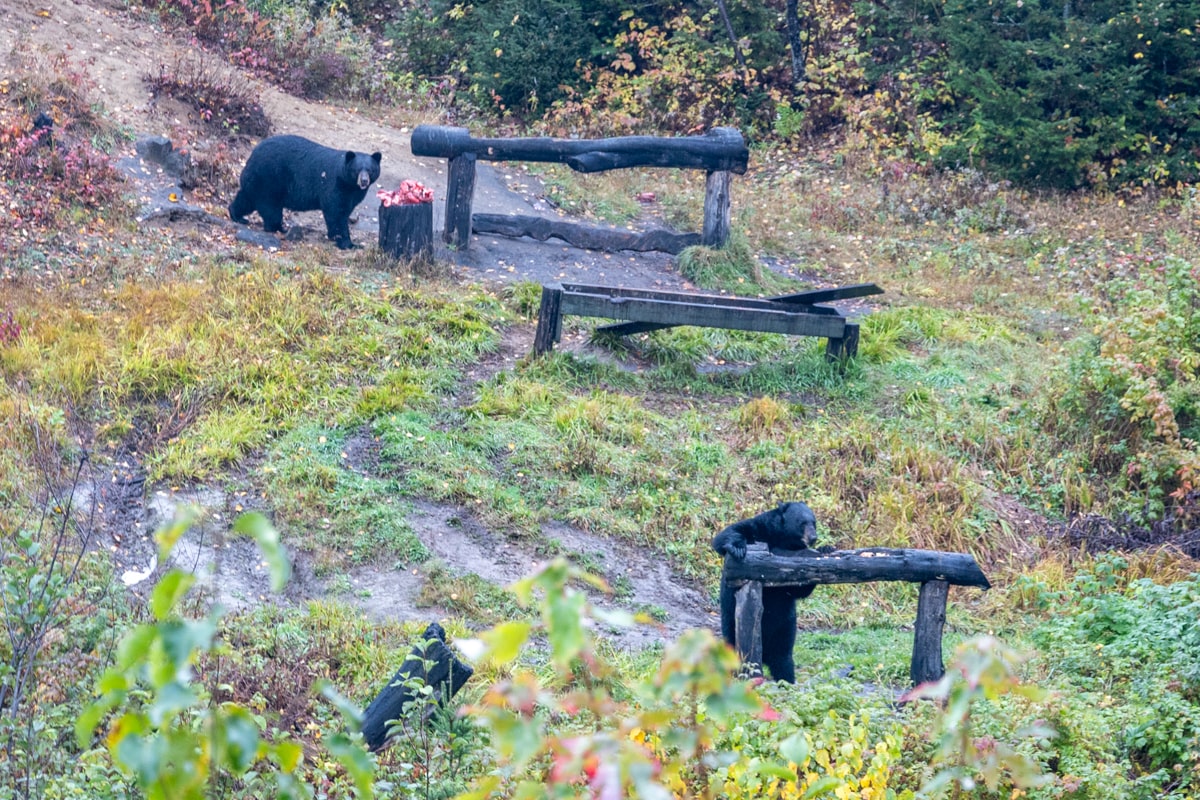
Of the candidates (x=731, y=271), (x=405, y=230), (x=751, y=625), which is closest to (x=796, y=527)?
(x=751, y=625)

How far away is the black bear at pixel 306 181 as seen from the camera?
38.8 feet

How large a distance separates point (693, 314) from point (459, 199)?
361cm

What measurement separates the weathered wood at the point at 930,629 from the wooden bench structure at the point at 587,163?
26.7 feet

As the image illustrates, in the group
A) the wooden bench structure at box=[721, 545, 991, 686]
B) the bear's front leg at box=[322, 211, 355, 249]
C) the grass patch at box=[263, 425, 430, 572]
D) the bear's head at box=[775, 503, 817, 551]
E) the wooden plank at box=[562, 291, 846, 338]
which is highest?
the bear's front leg at box=[322, 211, 355, 249]

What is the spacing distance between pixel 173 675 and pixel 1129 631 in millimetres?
6142

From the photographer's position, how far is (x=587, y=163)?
12875mm

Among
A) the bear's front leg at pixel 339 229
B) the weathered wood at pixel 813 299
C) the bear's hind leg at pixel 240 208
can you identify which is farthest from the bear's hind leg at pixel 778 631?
the bear's hind leg at pixel 240 208

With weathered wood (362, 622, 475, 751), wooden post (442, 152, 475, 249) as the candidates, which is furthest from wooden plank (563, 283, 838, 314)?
weathered wood (362, 622, 475, 751)

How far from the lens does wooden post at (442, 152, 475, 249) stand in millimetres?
12586

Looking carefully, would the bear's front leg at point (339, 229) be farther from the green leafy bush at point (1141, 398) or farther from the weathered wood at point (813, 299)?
the green leafy bush at point (1141, 398)

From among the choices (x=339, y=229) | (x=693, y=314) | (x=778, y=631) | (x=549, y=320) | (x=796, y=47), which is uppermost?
(x=796, y=47)

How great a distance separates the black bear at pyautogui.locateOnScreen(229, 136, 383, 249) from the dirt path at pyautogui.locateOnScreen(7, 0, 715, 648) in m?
0.64

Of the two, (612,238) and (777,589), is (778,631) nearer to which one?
(777,589)

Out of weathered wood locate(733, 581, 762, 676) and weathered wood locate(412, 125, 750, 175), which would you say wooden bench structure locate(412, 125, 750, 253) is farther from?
weathered wood locate(733, 581, 762, 676)
